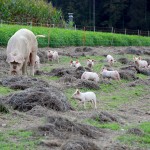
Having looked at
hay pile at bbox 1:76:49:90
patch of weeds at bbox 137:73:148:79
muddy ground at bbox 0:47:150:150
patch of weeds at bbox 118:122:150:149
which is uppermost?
hay pile at bbox 1:76:49:90

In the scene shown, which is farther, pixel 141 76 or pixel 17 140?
pixel 141 76

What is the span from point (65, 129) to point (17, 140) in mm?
1245

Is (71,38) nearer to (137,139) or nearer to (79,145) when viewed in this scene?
(137,139)

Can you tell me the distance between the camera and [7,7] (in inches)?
1599

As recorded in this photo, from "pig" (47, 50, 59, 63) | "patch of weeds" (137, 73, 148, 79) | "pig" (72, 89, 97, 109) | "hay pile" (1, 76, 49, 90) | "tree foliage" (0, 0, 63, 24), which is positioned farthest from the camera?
"tree foliage" (0, 0, 63, 24)

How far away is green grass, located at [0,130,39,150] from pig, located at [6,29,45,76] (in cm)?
788

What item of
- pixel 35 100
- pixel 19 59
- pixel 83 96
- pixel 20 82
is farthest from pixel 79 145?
pixel 19 59

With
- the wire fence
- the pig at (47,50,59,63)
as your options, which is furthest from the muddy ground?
the wire fence

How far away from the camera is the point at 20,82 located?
52.4 feet

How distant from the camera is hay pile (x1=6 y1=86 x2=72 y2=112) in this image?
12.6 m

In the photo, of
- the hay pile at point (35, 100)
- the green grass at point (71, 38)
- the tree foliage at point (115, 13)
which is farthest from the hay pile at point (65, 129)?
the tree foliage at point (115, 13)

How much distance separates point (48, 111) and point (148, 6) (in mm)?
64548

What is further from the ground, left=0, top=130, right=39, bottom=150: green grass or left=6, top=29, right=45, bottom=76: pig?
left=6, top=29, right=45, bottom=76: pig

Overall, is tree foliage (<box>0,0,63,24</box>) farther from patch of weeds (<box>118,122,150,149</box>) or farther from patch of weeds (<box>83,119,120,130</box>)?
patch of weeds (<box>118,122,150,149</box>)
